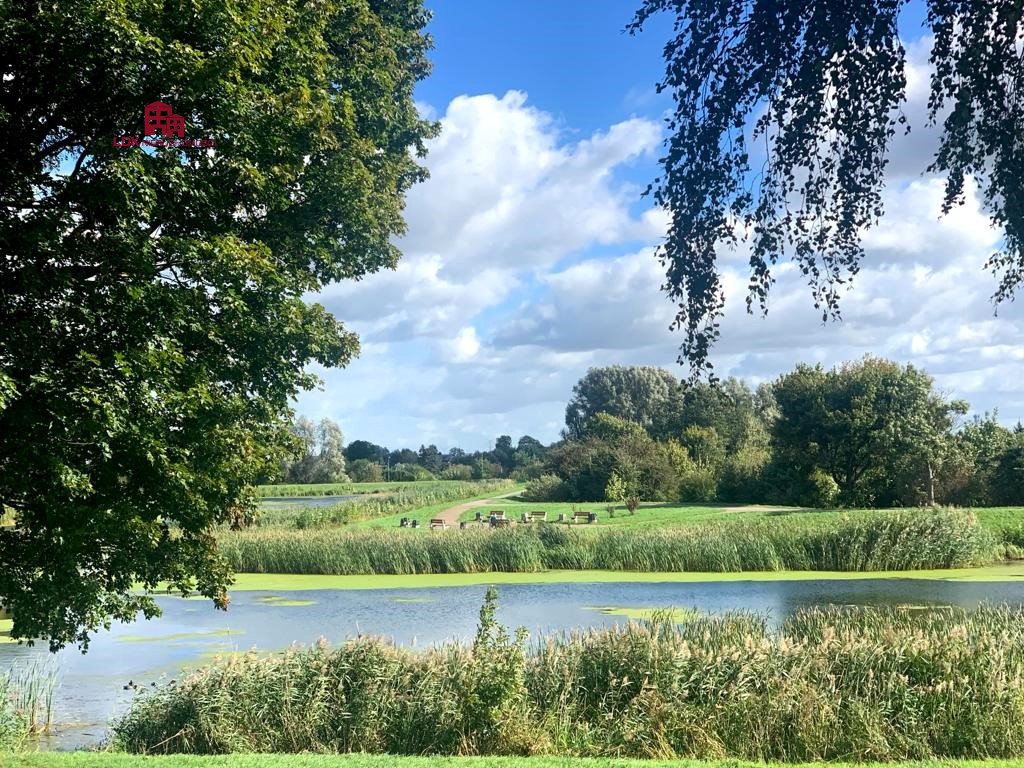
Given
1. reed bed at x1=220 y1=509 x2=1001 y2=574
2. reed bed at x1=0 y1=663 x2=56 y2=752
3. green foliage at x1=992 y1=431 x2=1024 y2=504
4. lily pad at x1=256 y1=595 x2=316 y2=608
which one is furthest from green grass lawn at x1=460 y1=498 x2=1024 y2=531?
reed bed at x1=0 y1=663 x2=56 y2=752

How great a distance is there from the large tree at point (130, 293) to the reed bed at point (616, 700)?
5.25ft

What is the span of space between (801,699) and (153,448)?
681 centimetres

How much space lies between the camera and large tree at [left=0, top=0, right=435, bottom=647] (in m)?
7.09

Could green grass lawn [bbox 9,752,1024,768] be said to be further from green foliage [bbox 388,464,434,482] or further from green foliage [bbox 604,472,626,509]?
green foliage [bbox 388,464,434,482]

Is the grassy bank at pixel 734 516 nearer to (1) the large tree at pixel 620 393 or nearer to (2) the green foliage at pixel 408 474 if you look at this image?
(1) the large tree at pixel 620 393

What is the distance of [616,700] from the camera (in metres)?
9.41

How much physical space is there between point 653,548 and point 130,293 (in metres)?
20.1

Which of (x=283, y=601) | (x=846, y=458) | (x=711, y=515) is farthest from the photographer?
(x=846, y=458)

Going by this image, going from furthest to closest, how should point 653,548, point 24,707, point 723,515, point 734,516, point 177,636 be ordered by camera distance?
1. point 723,515
2. point 734,516
3. point 653,548
4. point 177,636
5. point 24,707

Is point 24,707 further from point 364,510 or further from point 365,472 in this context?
point 365,472

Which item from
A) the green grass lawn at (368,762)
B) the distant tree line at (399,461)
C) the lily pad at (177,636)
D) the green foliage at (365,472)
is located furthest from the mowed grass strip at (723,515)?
the green foliage at (365,472)

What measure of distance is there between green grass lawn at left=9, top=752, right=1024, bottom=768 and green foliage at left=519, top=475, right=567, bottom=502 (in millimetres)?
46197

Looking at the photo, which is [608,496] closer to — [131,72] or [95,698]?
[95,698]

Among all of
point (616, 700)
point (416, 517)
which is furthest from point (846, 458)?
point (616, 700)
